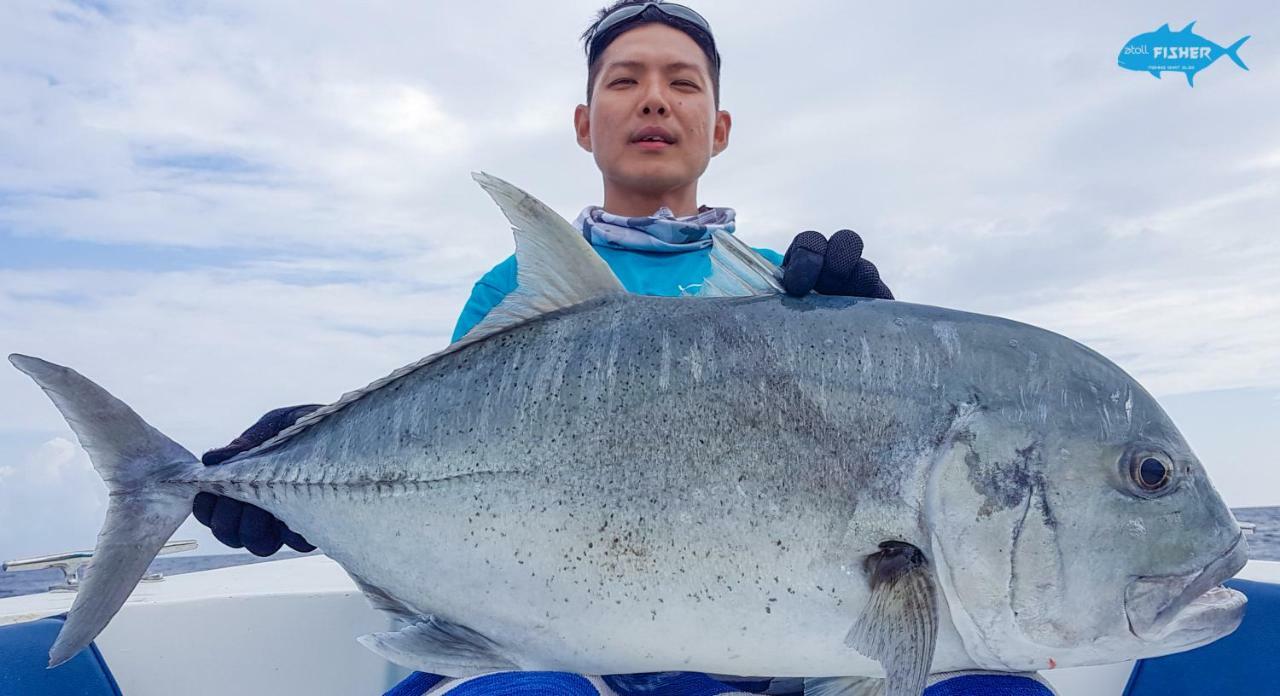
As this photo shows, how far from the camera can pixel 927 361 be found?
6.40 feet

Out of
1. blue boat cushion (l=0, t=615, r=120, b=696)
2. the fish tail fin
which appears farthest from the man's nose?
blue boat cushion (l=0, t=615, r=120, b=696)

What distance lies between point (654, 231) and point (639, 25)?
0.92 metres

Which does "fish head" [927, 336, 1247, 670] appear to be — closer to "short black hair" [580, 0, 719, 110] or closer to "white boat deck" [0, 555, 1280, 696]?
"white boat deck" [0, 555, 1280, 696]

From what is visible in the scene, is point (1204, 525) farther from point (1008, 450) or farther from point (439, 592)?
point (439, 592)

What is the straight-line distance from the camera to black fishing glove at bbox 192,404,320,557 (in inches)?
98.0

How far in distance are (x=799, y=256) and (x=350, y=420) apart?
124cm

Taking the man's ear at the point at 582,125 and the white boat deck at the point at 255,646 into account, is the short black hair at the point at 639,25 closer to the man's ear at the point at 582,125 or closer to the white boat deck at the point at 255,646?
the man's ear at the point at 582,125

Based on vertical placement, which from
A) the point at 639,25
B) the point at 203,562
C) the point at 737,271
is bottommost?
the point at 203,562

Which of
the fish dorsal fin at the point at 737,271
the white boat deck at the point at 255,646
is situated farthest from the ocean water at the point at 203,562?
the fish dorsal fin at the point at 737,271

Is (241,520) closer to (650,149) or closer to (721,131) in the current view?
(650,149)

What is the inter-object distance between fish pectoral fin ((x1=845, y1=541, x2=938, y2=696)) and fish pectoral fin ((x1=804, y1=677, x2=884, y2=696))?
20 centimetres

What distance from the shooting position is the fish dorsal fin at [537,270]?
2094mm

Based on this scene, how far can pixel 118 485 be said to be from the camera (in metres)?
2.35

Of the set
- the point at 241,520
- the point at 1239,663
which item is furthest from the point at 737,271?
the point at 1239,663
